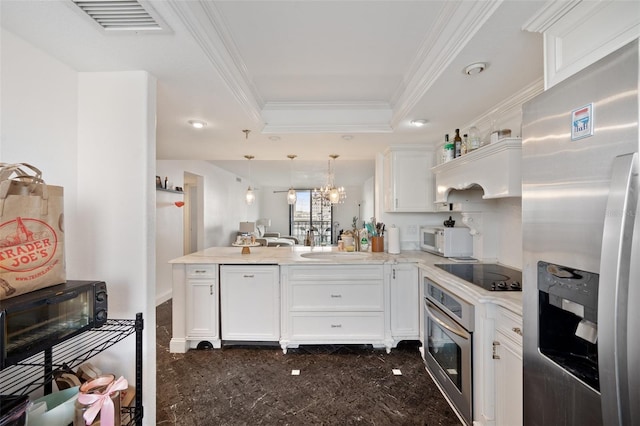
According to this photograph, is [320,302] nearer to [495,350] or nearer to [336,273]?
[336,273]

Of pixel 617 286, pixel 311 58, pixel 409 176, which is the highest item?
pixel 311 58

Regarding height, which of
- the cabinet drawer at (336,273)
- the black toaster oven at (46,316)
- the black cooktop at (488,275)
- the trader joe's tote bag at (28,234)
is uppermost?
the trader joe's tote bag at (28,234)

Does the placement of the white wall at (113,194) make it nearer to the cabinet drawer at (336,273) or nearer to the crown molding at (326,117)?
the crown molding at (326,117)

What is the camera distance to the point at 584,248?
82cm

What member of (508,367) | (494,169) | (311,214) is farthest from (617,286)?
(311,214)

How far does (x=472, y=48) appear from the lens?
1323mm

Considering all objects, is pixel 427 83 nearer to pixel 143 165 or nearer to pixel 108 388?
pixel 143 165

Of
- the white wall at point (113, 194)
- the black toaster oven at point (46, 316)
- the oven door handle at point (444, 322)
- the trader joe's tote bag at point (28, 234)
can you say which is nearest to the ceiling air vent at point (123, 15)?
the white wall at point (113, 194)

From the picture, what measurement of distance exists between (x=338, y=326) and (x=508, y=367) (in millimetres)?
1514

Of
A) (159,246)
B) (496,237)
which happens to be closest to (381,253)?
(496,237)

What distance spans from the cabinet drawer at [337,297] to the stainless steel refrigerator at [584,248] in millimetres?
1633

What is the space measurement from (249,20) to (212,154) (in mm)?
2336

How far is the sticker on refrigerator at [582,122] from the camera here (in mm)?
801

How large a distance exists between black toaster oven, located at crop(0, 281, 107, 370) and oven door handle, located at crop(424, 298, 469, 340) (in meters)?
1.90
